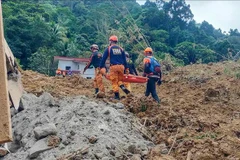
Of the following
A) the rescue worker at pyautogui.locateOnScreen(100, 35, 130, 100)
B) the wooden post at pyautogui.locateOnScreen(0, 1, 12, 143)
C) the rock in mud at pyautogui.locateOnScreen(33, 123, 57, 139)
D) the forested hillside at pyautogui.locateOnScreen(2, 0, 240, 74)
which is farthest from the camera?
the forested hillside at pyautogui.locateOnScreen(2, 0, 240, 74)

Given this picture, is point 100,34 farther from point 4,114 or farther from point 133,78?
point 4,114

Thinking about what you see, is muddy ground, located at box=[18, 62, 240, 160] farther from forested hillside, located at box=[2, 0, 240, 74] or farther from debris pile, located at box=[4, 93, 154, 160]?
forested hillside, located at box=[2, 0, 240, 74]

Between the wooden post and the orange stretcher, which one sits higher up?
the wooden post

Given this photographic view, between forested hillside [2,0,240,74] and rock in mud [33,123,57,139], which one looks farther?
forested hillside [2,0,240,74]

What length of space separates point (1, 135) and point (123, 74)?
490 cm

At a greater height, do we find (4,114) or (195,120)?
(4,114)

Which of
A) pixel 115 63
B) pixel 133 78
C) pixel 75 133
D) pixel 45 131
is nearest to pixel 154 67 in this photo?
pixel 133 78

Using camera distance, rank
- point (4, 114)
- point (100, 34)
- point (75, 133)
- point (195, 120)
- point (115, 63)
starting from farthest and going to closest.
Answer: point (100, 34) → point (115, 63) → point (195, 120) → point (75, 133) → point (4, 114)

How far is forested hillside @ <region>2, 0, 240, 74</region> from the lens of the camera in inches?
900

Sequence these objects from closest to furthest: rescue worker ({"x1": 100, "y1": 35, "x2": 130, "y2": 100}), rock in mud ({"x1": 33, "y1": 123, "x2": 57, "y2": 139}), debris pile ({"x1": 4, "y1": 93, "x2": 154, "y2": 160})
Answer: debris pile ({"x1": 4, "y1": 93, "x2": 154, "y2": 160}) < rock in mud ({"x1": 33, "y1": 123, "x2": 57, "y2": 139}) < rescue worker ({"x1": 100, "y1": 35, "x2": 130, "y2": 100})

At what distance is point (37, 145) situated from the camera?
4.87 m

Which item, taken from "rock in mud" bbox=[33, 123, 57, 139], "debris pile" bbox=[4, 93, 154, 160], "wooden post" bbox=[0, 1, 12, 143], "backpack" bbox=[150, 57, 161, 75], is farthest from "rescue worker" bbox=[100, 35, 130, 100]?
"wooden post" bbox=[0, 1, 12, 143]

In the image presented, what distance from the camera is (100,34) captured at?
29859 mm

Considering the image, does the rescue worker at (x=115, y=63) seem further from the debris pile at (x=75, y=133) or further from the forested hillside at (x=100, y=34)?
the forested hillside at (x=100, y=34)
